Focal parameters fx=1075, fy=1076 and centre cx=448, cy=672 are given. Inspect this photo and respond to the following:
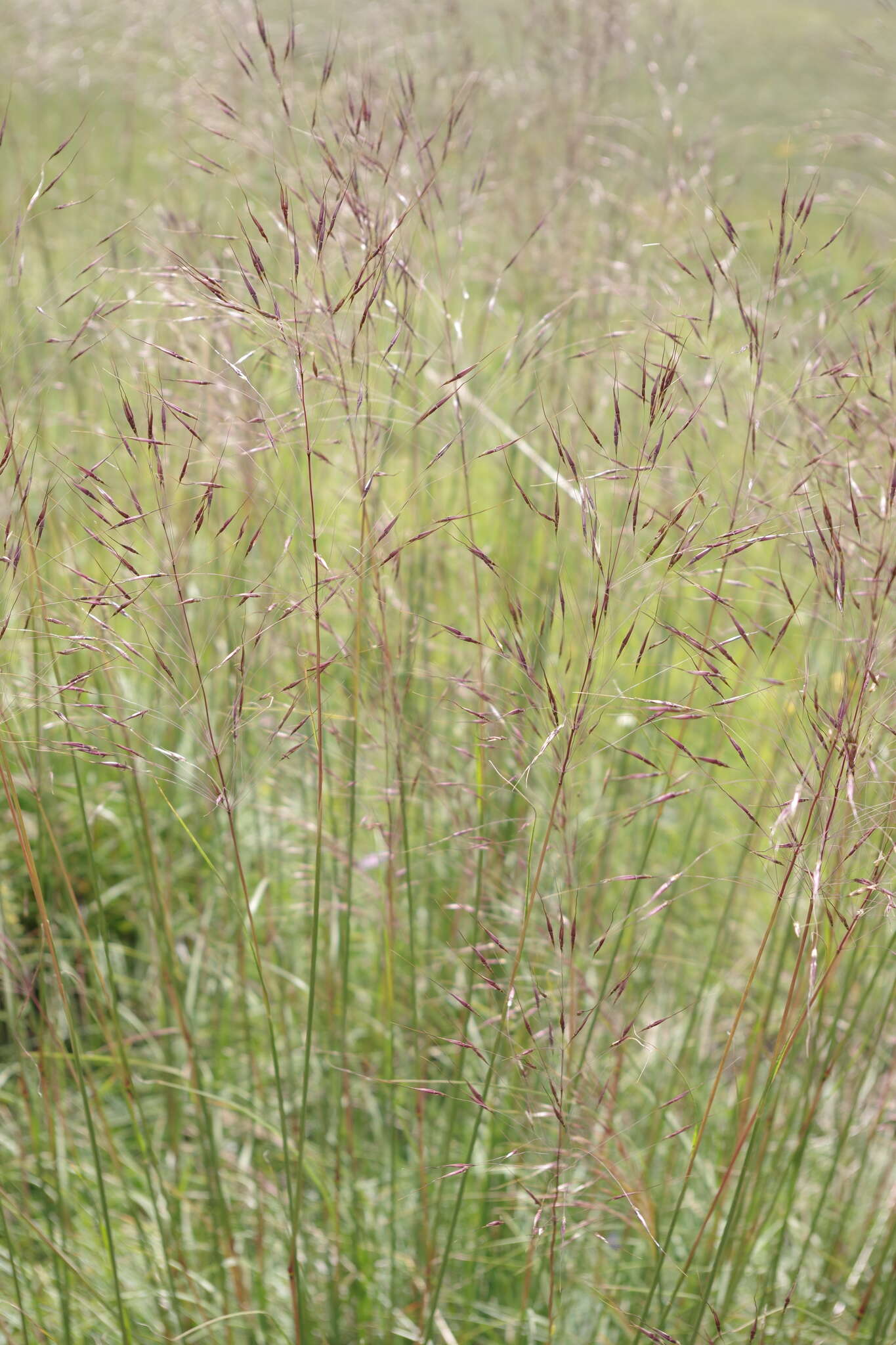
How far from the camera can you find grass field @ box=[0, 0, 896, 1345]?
90 cm

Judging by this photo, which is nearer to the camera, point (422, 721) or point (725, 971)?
point (422, 721)

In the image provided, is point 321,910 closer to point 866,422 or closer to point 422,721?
point 422,721

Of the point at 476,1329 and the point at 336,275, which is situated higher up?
the point at 336,275

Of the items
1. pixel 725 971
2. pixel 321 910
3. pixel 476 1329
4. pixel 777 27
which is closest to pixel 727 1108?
pixel 725 971

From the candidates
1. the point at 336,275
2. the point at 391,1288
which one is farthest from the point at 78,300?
the point at 391,1288

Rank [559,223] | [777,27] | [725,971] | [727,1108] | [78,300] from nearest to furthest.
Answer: [727,1108], [725,971], [559,223], [78,300], [777,27]

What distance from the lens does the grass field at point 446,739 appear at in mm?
898

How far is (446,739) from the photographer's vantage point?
1.86 meters

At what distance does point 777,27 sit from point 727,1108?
11396mm

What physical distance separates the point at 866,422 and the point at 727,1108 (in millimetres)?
1099

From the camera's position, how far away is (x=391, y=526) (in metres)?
0.88

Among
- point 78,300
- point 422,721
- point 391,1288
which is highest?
point 78,300

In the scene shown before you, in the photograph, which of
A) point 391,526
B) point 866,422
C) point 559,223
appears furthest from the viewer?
point 559,223

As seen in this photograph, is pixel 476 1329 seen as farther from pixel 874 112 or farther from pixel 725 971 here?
pixel 874 112
